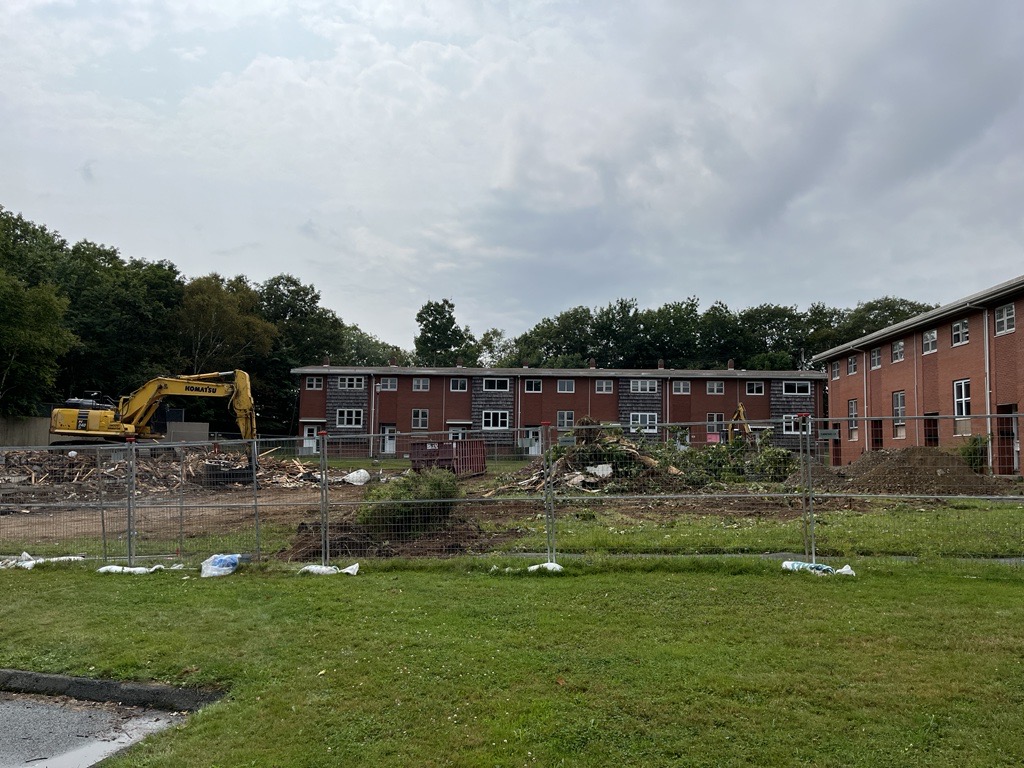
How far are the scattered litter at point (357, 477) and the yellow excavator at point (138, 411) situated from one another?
1680 cm

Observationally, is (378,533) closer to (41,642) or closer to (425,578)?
(425,578)

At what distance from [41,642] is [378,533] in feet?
15.5

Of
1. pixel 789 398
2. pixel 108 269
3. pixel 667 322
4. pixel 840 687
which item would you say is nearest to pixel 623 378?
pixel 789 398

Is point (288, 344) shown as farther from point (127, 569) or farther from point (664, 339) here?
point (127, 569)

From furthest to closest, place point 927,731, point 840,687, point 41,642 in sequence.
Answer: point 41,642
point 840,687
point 927,731

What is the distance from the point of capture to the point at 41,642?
6520 mm

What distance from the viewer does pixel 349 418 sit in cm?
4994

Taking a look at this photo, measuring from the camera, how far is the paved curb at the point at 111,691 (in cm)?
519

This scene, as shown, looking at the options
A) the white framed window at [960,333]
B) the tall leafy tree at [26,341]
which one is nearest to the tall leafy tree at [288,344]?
the tall leafy tree at [26,341]

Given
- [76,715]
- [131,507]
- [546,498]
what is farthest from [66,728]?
[131,507]

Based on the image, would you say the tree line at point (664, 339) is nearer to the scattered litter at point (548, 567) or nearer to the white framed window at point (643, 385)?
the white framed window at point (643, 385)

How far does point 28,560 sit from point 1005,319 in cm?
3013

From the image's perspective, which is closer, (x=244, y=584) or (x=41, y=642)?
(x=41, y=642)

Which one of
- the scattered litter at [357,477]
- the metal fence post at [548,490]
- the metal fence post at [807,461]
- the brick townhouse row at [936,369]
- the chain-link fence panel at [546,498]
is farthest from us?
the brick townhouse row at [936,369]
